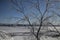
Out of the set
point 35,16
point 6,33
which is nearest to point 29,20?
point 35,16

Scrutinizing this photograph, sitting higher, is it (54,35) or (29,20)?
(29,20)

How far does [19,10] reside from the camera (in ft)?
15.0

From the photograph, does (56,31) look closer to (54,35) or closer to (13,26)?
(54,35)

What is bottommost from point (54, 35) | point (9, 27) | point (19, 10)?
point (54, 35)

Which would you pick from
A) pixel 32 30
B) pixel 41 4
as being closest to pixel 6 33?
pixel 32 30

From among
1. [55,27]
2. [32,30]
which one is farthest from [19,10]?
[55,27]

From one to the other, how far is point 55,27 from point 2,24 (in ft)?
5.36

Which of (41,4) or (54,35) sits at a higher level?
(41,4)

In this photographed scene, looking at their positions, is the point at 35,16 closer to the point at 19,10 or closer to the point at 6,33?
the point at 19,10

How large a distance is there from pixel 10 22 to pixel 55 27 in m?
1.38

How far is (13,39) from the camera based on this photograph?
4.55m

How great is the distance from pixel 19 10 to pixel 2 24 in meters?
0.68

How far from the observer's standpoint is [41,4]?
14.8 feet

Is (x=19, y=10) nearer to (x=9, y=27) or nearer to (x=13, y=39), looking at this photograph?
(x=9, y=27)
